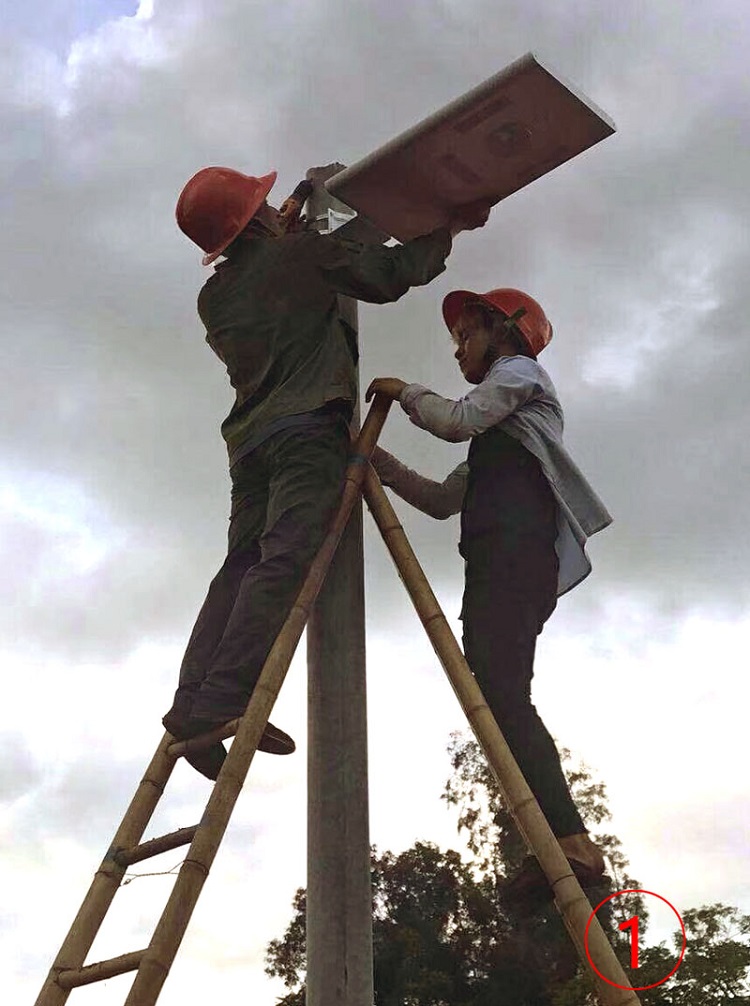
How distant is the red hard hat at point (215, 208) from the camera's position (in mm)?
4605

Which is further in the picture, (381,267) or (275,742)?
(381,267)

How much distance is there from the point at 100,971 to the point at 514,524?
2067 millimetres

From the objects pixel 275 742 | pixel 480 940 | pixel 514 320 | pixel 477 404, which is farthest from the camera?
pixel 480 940

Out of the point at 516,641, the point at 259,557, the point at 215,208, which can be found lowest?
the point at 516,641

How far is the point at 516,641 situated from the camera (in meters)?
4.08

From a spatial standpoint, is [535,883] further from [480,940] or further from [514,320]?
[480,940]

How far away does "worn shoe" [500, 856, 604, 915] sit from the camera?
364cm

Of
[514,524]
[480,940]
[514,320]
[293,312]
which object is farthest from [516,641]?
[480,940]

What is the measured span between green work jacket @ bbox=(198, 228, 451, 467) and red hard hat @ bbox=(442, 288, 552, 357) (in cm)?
38

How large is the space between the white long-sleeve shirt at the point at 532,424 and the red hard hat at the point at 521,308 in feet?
0.95

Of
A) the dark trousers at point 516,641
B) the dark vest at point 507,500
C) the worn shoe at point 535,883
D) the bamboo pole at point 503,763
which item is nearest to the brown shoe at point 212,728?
the bamboo pole at point 503,763

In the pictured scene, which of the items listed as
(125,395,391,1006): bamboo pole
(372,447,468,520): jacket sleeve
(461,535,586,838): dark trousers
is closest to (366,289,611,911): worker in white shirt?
(461,535,586,838): dark trousers

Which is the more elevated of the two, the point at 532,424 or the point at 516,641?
the point at 532,424

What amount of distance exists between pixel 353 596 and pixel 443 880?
2481cm
